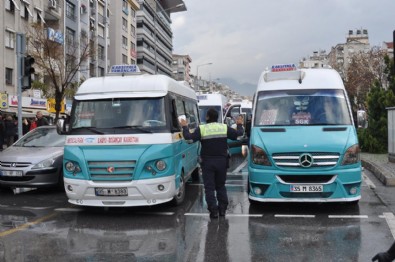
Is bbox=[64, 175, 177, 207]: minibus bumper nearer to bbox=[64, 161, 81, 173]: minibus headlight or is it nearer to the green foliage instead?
bbox=[64, 161, 81, 173]: minibus headlight

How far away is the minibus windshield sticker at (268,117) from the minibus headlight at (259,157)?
35.5 inches

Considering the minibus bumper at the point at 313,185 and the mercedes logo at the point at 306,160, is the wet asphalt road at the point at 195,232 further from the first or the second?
the mercedes logo at the point at 306,160

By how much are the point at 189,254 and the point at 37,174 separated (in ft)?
18.0

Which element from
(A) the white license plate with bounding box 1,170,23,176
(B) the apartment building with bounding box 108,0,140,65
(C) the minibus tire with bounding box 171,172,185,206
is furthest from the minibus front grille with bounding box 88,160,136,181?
(B) the apartment building with bounding box 108,0,140,65

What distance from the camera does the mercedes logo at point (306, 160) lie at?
26.2 feet

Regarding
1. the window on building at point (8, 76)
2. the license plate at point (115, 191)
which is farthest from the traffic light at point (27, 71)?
the window on building at point (8, 76)

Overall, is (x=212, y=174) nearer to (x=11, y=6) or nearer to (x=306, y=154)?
(x=306, y=154)

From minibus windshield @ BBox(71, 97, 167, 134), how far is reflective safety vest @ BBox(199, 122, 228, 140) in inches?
32.9

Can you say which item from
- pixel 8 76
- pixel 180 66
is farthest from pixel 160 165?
pixel 180 66

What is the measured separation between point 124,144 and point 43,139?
4.29 metres

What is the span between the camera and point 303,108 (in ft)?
30.0

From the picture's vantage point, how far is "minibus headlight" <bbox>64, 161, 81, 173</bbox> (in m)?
8.22

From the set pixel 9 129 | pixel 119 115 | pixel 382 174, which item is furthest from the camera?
pixel 9 129

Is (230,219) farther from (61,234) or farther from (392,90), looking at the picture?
(392,90)
